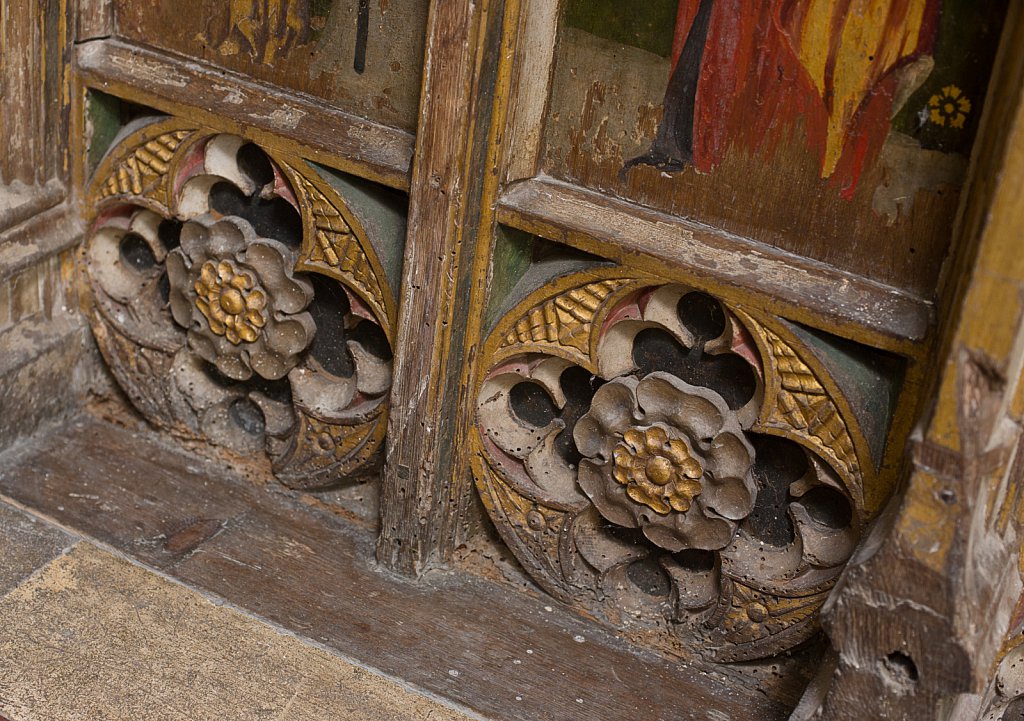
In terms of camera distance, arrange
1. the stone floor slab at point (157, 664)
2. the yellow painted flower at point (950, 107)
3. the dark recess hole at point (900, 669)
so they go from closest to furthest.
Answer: the yellow painted flower at point (950, 107) → the dark recess hole at point (900, 669) → the stone floor slab at point (157, 664)

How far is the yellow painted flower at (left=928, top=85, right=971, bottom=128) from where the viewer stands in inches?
97.4

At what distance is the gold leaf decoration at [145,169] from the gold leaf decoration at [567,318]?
0.87 meters

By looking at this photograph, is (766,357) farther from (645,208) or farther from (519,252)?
(519,252)

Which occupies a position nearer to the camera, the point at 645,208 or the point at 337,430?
the point at 645,208

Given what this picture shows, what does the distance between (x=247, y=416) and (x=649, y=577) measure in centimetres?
103

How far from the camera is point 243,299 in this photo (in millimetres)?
3295

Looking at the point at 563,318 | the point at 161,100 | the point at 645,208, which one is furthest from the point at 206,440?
the point at 645,208

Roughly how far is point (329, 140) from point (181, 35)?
456mm

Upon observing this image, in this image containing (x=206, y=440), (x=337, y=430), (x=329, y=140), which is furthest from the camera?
(x=206, y=440)

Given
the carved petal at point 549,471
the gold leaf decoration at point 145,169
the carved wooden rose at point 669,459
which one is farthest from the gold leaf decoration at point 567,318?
the gold leaf decoration at point 145,169

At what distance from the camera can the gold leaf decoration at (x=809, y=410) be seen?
275 centimetres

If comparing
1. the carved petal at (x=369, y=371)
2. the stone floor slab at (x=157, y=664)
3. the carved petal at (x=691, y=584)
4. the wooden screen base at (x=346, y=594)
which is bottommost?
the stone floor slab at (x=157, y=664)

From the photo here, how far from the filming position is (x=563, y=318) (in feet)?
9.74

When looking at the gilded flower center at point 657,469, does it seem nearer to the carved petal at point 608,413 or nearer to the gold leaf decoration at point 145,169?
the carved petal at point 608,413
